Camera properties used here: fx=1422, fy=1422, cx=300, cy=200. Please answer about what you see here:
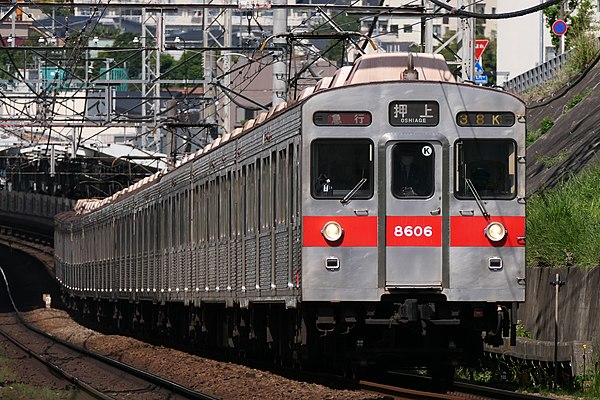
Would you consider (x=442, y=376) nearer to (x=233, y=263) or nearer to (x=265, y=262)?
(x=265, y=262)

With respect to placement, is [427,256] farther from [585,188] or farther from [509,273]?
[585,188]

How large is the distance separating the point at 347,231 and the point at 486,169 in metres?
1.44

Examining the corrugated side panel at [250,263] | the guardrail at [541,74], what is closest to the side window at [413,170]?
the corrugated side panel at [250,263]

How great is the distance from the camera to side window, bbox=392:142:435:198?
43.2 feet

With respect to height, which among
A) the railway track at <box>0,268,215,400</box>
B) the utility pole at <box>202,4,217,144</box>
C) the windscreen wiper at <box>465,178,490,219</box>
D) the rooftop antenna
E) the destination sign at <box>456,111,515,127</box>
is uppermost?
the utility pole at <box>202,4,217,144</box>

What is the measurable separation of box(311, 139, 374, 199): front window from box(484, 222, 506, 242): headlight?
3.93 ft

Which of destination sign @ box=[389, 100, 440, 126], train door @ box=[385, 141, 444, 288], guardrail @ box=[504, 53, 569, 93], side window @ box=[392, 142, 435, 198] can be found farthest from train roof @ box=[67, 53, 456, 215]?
guardrail @ box=[504, 53, 569, 93]

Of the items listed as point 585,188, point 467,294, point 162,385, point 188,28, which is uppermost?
point 188,28

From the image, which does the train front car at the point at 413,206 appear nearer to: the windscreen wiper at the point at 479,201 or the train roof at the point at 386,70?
the windscreen wiper at the point at 479,201

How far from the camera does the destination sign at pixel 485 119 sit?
43.7 ft

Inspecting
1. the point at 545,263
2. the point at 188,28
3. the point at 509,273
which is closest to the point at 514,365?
the point at 545,263

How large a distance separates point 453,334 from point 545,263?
17.5 ft

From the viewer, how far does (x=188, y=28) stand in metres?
168

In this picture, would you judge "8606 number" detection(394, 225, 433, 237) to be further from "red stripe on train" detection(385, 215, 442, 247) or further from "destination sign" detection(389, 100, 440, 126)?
"destination sign" detection(389, 100, 440, 126)
